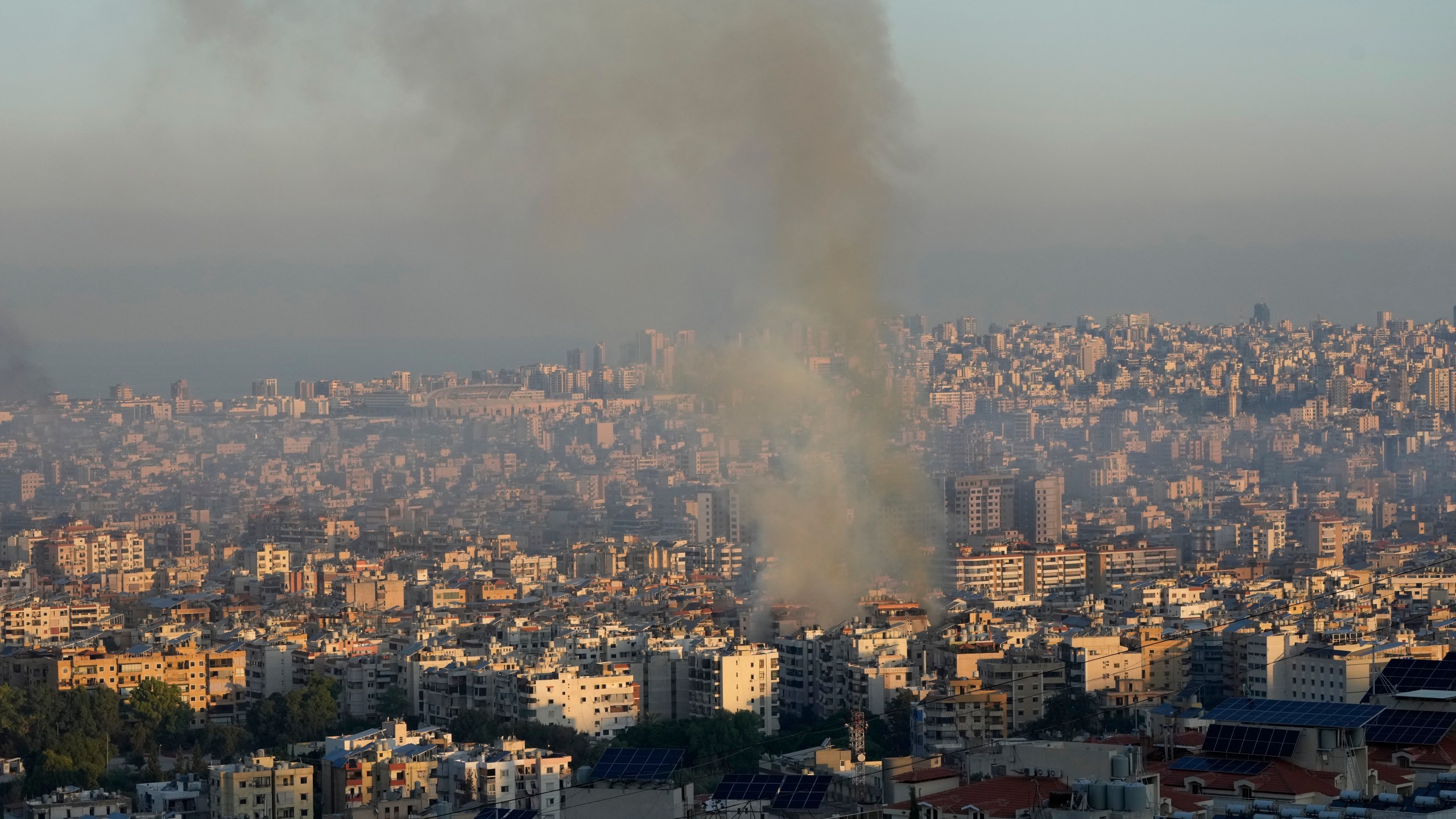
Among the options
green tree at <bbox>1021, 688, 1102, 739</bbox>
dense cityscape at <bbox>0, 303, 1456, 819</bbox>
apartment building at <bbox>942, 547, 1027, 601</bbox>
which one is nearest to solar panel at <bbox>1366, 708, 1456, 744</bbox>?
dense cityscape at <bbox>0, 303, 1456, 819</bbox>

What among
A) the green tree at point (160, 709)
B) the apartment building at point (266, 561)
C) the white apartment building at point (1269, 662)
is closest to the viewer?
the white apartment building at point (1269, 662)

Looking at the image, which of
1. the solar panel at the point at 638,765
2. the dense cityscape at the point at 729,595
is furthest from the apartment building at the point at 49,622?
the solar panel at the point at 638,765

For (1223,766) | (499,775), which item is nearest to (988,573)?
(499,775)

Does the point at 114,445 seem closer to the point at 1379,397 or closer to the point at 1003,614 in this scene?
the point at 1379,397

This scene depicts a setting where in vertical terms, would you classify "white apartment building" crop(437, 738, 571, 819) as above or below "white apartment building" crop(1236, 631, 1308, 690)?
below

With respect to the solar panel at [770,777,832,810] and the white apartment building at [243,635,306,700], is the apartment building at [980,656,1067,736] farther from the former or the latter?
the solar panel at [770,777,832,810]

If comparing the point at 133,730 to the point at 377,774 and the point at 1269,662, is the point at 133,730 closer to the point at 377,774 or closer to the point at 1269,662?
the point at 377,774

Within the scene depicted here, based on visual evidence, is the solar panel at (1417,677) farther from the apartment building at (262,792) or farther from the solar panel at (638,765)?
the apartment building at (262,792)
